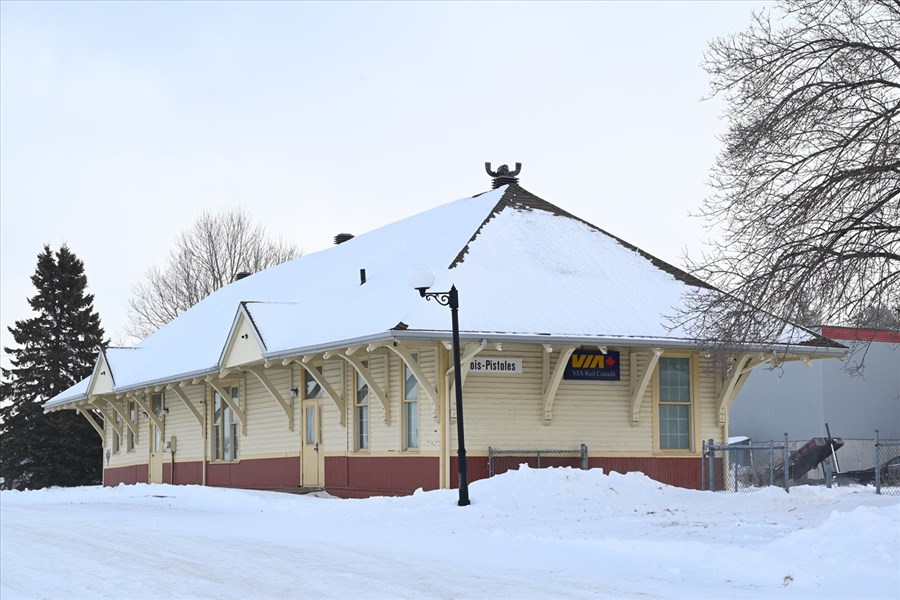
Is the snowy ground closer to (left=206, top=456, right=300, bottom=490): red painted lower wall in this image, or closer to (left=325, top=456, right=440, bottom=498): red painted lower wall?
(left=325, top=456, right=440, bottom=498): red painted lower wall

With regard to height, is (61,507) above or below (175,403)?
below

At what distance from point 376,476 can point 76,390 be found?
21307 millimetres

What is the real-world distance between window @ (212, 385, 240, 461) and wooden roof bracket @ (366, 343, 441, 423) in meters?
10.2

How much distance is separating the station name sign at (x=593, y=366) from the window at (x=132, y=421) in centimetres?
2209

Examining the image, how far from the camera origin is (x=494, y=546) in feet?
46.9

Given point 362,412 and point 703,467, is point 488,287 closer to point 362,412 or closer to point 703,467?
point 362,412

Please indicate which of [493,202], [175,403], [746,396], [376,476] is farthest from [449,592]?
[746,396]

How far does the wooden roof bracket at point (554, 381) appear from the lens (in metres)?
21.9

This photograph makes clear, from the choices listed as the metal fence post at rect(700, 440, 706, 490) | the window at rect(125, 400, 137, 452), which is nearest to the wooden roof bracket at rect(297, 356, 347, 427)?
the metal fence post at rect(700, 440, 706, 490)

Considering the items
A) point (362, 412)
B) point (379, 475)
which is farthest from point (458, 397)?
point (362, 412)

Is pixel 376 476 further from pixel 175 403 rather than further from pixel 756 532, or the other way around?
pixel 175 403

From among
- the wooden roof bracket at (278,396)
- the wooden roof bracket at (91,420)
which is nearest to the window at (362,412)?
the wooden roof bracket at (278,396)

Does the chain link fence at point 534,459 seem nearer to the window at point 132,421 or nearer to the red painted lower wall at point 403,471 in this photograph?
the red painted lower wall at point 403,471

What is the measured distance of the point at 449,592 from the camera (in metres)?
10.6
